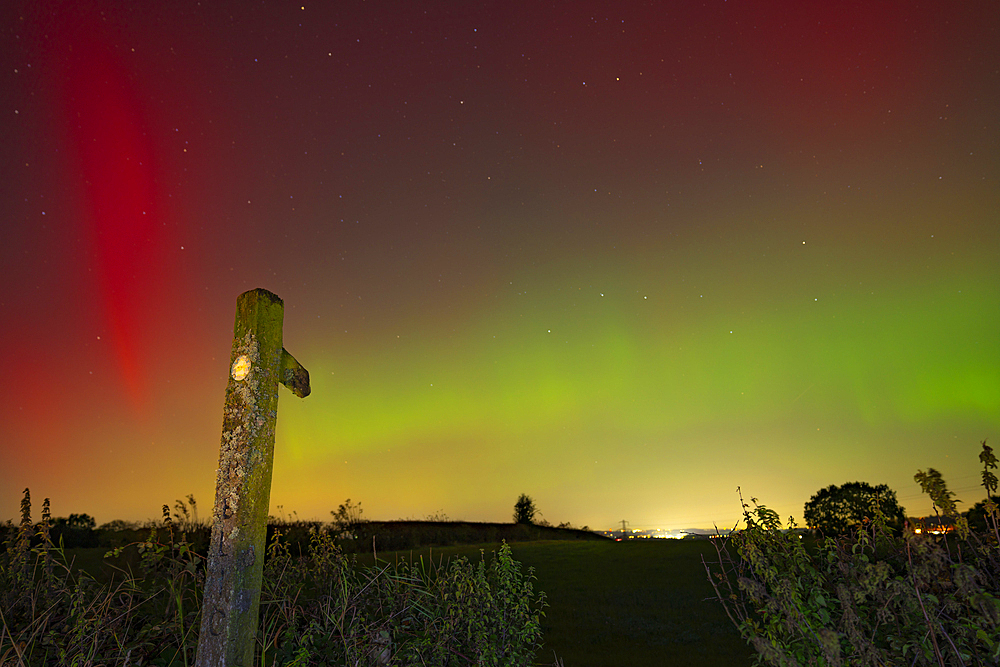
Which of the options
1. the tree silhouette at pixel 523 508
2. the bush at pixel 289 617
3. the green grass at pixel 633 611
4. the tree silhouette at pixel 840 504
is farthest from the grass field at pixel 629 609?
the tree silhouette at pixel 523 508

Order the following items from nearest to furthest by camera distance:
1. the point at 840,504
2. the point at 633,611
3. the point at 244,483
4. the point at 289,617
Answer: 1. the point at 244,483
2. the point at 289,617
3. the point at 633,611
4. the point at 840,504

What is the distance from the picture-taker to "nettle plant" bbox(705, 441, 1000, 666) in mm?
4133

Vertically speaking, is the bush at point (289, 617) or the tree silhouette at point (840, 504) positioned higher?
the tree silhouette at point (840, 504)

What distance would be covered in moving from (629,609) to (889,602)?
6.43 m

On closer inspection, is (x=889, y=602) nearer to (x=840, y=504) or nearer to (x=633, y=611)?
(x=633, y=611)

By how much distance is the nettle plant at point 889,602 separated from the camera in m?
4.13

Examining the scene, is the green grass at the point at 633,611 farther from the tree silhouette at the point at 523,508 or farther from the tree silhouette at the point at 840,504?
the tree silhouette at the point at 523,508

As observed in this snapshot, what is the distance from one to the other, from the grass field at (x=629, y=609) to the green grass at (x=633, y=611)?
0.01 metres

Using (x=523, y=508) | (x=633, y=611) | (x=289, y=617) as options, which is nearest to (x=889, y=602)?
(x=289, y=617)

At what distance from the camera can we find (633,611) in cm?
1019

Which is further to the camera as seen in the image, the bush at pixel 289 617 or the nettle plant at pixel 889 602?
the bush at pixel 289 617

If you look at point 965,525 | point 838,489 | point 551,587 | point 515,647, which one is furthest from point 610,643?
point 838,489

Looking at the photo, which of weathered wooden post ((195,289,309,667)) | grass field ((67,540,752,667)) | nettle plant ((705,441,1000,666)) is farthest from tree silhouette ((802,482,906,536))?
weathered wooden post ((195,289,309,667))

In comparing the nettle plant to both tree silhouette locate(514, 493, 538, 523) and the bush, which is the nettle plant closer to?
the bush
